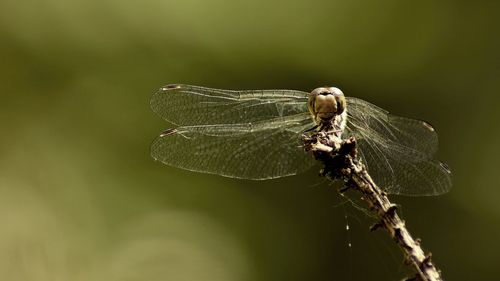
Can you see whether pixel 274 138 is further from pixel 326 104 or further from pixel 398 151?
pixel 398 151

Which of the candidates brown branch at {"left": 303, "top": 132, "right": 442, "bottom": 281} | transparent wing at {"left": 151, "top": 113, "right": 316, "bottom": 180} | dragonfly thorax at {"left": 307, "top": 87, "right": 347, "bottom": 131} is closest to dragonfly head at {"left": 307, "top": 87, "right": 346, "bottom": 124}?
dragonfly thorax at {"left": 307, "top": 87, "right": 347, "bottom": 131}

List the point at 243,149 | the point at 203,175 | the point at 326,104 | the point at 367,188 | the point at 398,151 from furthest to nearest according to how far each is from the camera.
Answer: the point at 203,175, the point at 243,149, the point at 398,151, the point at 326,104, the point at 367,188

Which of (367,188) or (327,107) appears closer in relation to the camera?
(367,188)

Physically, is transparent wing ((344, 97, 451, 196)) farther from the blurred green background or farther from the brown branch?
the blurred green background

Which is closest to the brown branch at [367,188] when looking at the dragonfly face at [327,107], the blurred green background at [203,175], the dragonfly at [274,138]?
the dragonfly face at [327,107]

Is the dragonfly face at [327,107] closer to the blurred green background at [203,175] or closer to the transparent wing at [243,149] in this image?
the transparent wing at [243,149]

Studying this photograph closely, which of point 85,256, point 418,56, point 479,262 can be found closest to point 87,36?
point 85,256

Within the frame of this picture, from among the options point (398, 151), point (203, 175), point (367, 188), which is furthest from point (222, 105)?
point (203, 175)

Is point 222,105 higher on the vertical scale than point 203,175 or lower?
higher

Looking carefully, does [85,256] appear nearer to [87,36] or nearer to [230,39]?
[87,36]

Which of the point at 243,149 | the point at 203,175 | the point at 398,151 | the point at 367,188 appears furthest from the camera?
the point at 203,175
